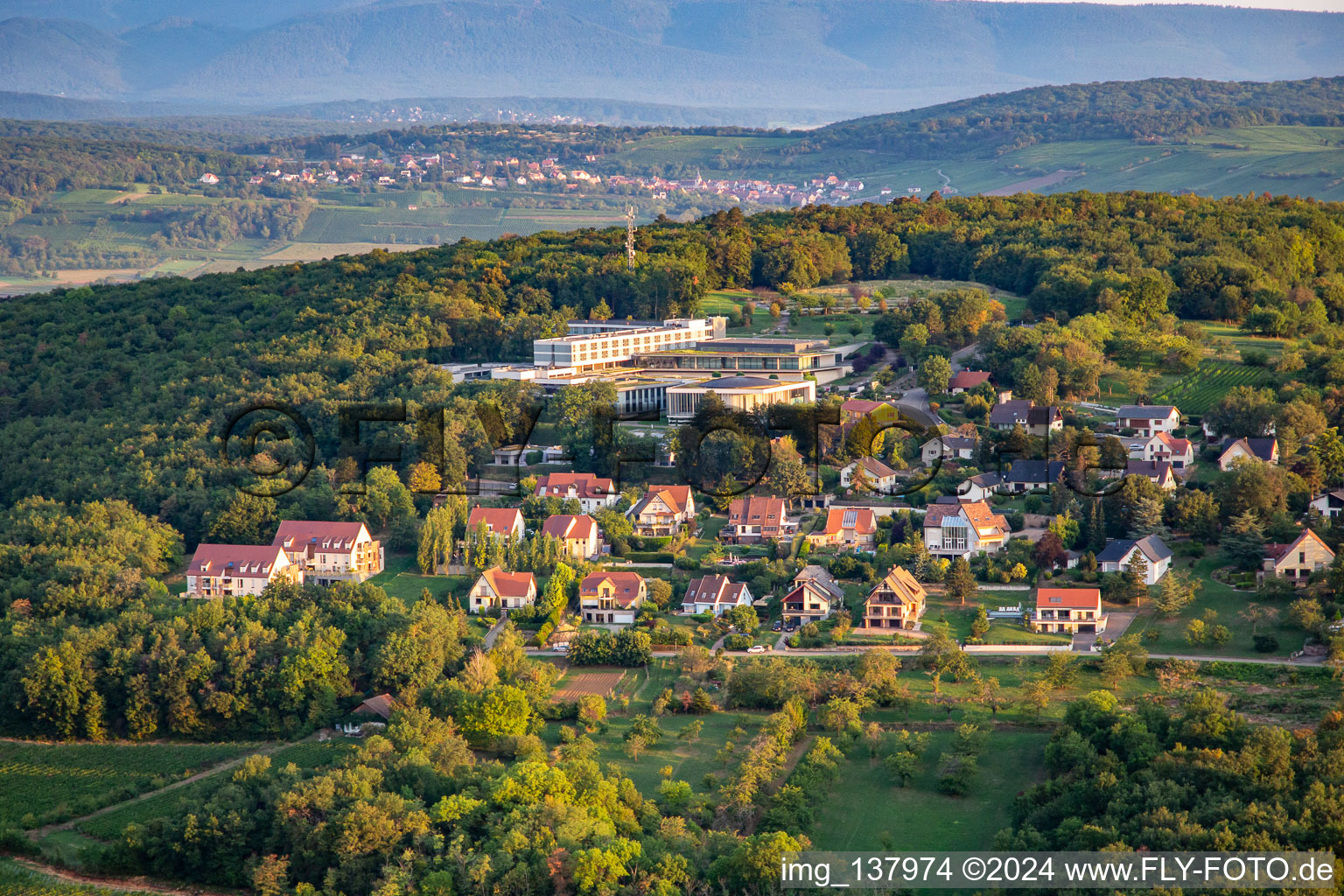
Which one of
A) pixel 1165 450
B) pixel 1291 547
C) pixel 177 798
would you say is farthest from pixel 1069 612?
pixel 177 798

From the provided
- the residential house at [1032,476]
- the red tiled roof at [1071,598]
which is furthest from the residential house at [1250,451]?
the red tiled roof at [1071,598]

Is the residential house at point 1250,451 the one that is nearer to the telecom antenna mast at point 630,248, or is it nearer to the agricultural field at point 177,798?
the agricultural field at point 177,798

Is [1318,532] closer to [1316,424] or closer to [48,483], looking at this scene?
[1316,424]

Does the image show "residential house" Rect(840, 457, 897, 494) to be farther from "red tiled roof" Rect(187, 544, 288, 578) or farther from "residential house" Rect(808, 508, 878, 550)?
"red tiled roof" Rect(187, 544, 288, 578)

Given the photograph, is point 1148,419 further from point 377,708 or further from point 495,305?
point 495,305

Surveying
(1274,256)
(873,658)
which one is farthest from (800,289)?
(873,658)

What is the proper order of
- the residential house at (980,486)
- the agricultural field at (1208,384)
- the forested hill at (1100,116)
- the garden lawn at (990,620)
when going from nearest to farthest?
the garden lawn at (990,620)
the residential house at (980,486)
the agricultural field at (1208,384)
the forested hill at (1100,116)
